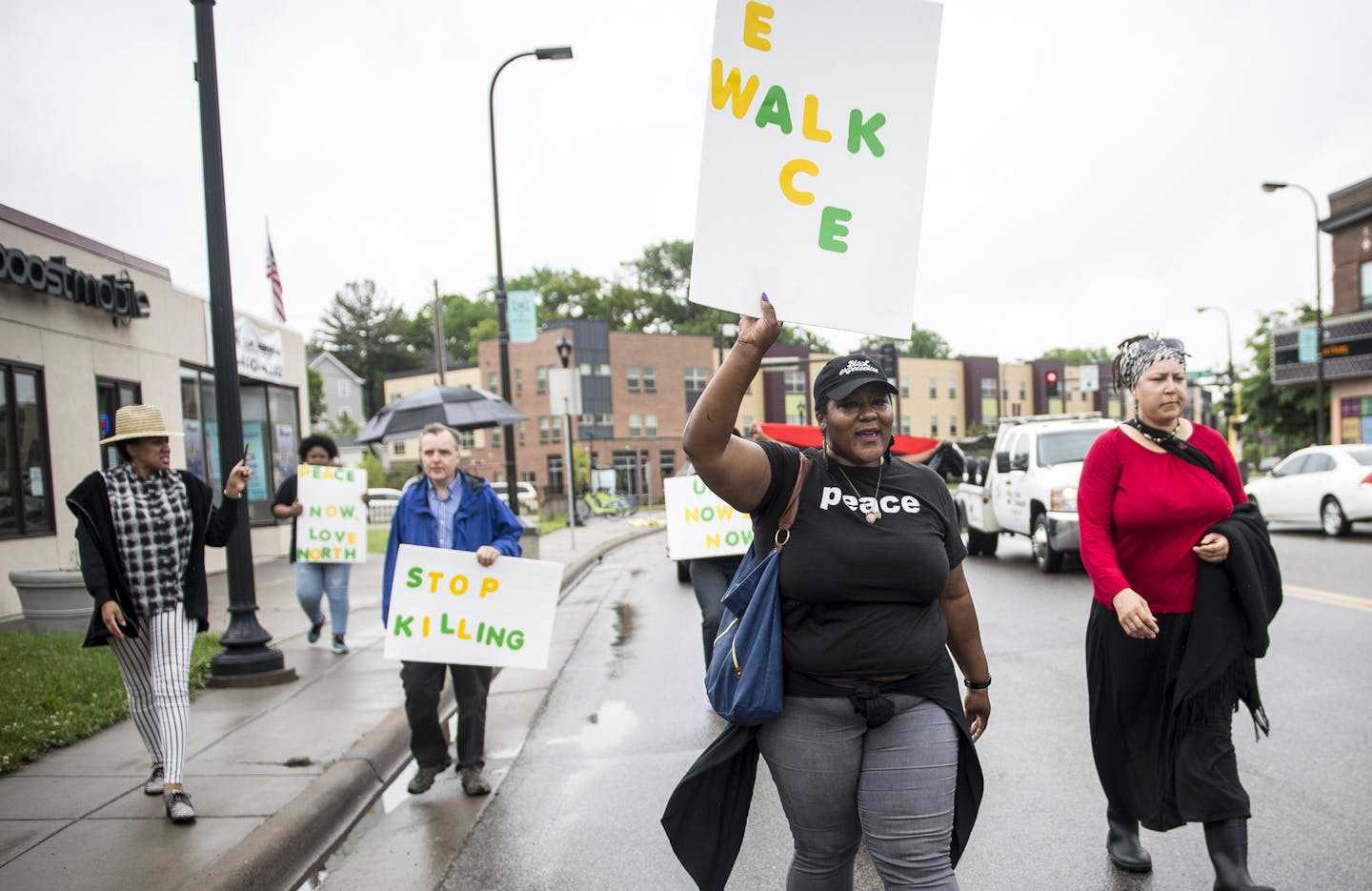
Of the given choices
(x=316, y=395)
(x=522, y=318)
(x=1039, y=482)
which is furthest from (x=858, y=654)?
(x=316, y=395)

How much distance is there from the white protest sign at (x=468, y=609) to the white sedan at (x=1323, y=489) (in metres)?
15.2

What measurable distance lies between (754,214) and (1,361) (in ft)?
39.8

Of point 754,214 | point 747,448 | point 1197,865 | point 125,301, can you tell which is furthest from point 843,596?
A: point 125,301

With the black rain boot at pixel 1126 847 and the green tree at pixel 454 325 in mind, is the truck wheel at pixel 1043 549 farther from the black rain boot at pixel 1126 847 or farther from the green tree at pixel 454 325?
the green tree at pixel 454 325

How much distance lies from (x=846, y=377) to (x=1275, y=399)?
4768 cm

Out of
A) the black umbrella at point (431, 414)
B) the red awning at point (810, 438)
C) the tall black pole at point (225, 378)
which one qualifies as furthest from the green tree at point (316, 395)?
the red awning at point (810, 438)

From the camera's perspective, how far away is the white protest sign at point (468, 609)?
17.5ft

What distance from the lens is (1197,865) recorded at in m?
3.98

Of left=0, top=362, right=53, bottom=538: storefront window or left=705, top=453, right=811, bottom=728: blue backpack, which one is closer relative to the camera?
left=705, top=453, right=811, bottom=728: blue backpack

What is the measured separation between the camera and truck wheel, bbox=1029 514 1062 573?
13469 mm

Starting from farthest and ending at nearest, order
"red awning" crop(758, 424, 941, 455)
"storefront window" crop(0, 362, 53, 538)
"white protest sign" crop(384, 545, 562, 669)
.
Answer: "storefront window" crop(0, 362, 53, 538) < "red awning" crop(758, 424, 941, 455) < "white protest sign" crop(384, 545, 562, 669)

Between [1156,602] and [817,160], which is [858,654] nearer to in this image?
[817,160]

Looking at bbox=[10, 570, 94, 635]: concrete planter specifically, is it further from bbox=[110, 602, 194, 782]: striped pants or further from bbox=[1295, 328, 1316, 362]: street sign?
bbox=[1295, 328, 1316, 362]: street sign

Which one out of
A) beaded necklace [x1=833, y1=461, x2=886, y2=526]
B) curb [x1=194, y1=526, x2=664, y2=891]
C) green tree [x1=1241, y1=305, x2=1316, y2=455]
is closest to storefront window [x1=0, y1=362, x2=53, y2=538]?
curb [x1=194, y1=526, x2=664, y2=891]
